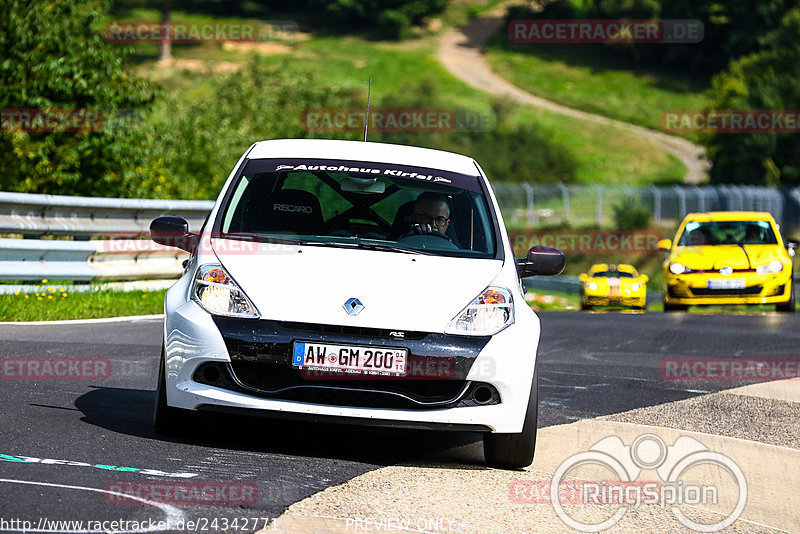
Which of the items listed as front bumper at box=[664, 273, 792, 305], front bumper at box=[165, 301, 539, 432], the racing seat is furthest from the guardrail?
front bumper at box=[664, 273, 792, 305]

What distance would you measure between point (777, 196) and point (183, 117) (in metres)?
22.4

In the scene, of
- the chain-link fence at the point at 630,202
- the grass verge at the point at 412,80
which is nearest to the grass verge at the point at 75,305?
the chain-link fence at the point at 630,202

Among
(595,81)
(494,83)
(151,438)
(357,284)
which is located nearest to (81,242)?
(151,438)

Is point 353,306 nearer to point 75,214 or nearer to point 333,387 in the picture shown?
point 333,387

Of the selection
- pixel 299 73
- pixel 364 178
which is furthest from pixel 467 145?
pixel 364 178

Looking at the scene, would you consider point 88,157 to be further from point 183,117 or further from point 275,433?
point 183,117

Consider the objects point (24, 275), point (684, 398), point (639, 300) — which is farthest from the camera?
point (639, 300)

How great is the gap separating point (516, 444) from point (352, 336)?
1.02 meters

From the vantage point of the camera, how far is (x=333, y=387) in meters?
6.22

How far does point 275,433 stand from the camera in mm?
7176

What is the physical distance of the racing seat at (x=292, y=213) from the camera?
287 inches

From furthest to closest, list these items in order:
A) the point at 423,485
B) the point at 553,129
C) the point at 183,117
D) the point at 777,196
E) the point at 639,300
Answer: the point at 553,129 → the point at 777,196 → the point at 183,117 → the point at 639,300 → the point at 423,485

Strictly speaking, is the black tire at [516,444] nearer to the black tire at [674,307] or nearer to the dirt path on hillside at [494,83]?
the black tire at [674,307]

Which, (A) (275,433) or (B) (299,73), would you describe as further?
(B) (299,73)
